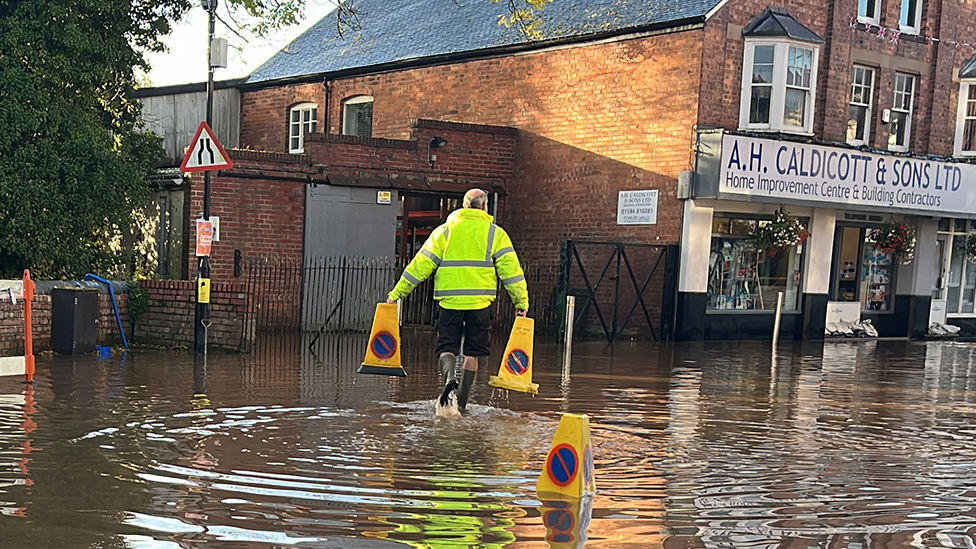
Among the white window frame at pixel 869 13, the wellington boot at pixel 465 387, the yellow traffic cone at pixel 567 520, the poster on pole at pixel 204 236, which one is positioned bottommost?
the yellow traffic cone at pixel 567 520

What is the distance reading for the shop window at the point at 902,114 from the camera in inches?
970

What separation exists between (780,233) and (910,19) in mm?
6543

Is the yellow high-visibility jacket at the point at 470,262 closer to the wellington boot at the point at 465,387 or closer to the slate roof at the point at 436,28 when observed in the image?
the wellington boot at the point at 465,387

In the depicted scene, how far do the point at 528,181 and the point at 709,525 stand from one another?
18134 millimetres

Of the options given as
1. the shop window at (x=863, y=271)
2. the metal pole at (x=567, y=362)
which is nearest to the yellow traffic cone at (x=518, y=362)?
the metal pole at (x=567, y=362)

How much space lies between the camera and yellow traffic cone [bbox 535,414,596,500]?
21.9ft

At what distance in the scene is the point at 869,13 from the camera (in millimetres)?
23688

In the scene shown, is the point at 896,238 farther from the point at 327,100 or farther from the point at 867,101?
the point at 327,100

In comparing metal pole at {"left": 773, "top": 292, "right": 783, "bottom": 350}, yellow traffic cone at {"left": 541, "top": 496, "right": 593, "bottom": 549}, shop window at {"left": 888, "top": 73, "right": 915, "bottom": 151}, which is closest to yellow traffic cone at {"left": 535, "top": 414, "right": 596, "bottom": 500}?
yellow traffic cone at {"left": 541, "top": 496, "right": 593, "bottom": 549}

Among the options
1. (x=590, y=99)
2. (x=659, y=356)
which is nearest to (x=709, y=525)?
(x=659, y=356)

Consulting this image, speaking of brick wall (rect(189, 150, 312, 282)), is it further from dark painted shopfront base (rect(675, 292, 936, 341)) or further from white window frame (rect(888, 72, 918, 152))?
white window frame (rect(888, 72, 918, 152))

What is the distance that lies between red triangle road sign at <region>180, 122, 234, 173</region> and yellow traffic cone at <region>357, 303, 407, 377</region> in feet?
17.2

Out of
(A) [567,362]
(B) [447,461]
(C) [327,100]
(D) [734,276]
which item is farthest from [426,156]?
(B) [447,461]

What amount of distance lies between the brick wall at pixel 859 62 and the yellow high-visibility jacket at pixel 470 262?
38.7ft
